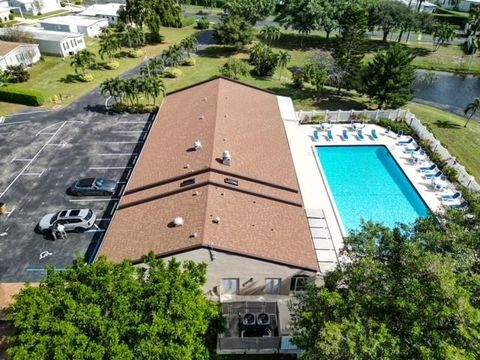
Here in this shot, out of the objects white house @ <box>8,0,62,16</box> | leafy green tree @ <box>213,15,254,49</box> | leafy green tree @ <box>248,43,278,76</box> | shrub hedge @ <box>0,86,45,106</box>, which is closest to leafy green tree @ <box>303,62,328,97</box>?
leafy green tree @ <box>248,43,278,76</box>

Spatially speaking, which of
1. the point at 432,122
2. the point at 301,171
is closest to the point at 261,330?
the point at 301,171

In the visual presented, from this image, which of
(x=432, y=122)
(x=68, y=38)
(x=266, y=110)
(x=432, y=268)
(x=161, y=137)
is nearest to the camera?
(x=432, y=268)

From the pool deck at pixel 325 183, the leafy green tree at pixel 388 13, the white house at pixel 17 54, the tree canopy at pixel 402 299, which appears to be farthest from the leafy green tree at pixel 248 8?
the tree canopy at pixel 402 299

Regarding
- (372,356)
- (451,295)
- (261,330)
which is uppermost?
(451,295)

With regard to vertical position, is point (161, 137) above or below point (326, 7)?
below

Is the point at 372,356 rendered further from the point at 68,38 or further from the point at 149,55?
the point at 68,38

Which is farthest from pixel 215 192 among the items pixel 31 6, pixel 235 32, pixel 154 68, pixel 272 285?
pixel 31 6

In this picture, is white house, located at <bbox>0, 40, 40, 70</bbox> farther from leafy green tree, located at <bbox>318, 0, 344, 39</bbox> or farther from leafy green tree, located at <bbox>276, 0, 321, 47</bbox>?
leafy green tree, located at <bbox>318, 0, 344, 39</bbox>
